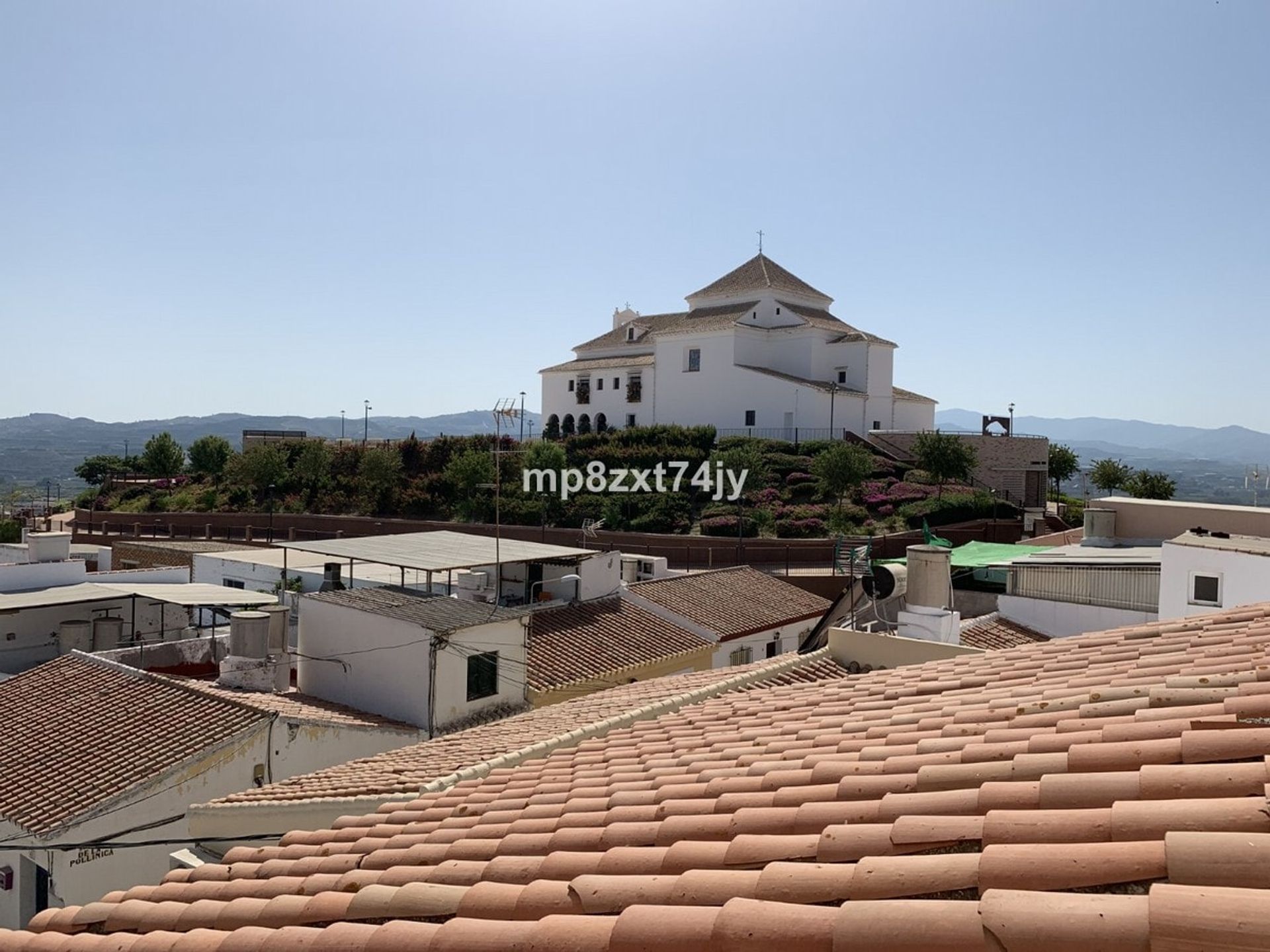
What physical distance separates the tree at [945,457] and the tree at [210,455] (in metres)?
40.2

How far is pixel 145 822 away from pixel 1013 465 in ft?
137

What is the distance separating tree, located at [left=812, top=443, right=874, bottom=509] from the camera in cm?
3900

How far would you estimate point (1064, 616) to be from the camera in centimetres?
1616

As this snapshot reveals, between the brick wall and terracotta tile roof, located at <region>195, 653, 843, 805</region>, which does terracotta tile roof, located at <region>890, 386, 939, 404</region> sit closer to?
the brick wall

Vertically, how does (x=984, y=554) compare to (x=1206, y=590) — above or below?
below

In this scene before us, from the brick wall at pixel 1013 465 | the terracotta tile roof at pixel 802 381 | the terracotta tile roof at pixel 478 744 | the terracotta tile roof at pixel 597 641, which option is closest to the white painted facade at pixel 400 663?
the terracotta tile roof at pixel 597 641

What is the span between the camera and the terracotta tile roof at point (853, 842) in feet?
6.82

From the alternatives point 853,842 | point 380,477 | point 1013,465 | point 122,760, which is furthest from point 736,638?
point 380,477

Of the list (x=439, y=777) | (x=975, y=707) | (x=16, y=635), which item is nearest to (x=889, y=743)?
(x=975, y=707)

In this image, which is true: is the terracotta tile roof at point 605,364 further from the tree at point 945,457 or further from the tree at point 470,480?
Result: the tree at point 945,457

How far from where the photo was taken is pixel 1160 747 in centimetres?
305

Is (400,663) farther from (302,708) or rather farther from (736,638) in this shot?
(736,638)

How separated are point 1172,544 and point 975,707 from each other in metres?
10.7

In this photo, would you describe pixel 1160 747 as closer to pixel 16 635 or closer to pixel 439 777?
pixel 439 777
